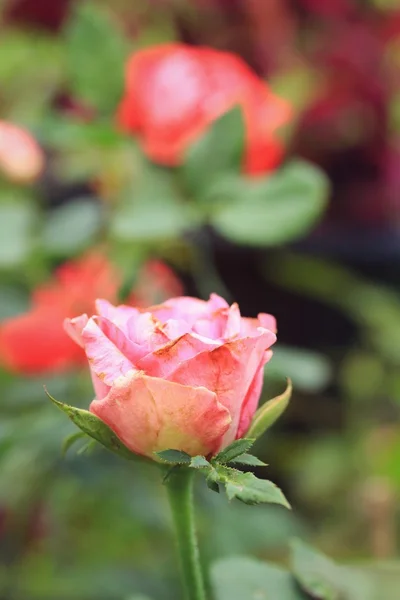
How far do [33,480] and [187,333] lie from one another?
0.96ft

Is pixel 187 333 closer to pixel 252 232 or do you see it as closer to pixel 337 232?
pixel 252 232

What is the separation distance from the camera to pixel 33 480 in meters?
0.43

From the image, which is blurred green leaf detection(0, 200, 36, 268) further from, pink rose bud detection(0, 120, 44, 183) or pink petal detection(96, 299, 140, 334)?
pink petal detection(96, 299, 140, 334)

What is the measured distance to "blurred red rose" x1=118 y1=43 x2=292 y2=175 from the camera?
40 cm

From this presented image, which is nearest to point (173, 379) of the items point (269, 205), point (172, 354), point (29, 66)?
point (172, 354)

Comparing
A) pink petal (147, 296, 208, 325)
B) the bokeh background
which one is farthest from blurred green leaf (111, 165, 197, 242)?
pink petal (147, 296, 208, 325)

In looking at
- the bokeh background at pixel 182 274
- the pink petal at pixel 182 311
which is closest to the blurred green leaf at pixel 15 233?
the bokeh background at pixel 182 274

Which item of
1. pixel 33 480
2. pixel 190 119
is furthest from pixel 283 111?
pixel 33 480

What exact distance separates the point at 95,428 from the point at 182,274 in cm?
48

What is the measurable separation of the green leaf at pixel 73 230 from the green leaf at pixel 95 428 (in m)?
0.22

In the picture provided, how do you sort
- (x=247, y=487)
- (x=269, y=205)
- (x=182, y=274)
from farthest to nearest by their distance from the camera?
(x=182, y=274) < (x=269, y=205) < (x=247, y=487)

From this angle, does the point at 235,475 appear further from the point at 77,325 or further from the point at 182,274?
the point at 182,274

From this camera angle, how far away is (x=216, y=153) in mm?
376

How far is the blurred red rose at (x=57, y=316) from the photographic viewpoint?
42 cm
